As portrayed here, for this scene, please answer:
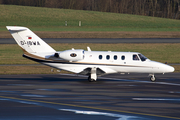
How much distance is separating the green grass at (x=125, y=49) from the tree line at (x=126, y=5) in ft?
214

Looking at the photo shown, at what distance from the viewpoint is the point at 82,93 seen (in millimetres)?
21203

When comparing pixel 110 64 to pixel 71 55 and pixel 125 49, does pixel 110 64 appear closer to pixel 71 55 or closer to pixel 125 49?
pixel 71 55

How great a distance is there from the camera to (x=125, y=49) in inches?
1898

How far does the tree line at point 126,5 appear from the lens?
4530 inches

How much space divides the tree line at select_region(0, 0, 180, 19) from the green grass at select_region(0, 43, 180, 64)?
65248mm

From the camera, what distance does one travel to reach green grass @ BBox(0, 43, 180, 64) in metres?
41.6

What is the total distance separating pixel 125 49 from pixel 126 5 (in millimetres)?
72693

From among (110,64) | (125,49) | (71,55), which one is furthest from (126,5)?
(71,55)

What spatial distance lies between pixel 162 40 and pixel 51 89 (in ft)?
123

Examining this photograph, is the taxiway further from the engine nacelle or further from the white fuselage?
the engine nacelle

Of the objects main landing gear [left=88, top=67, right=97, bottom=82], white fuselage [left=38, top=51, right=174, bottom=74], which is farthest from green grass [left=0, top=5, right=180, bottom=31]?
main landing gear [left=88, top=67, right=97, bottom=82]

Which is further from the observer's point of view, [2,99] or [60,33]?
[60,33]

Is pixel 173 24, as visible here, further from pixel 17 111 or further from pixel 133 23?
pixel 17 111

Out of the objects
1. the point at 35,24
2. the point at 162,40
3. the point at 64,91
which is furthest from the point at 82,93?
the point at 35,24
